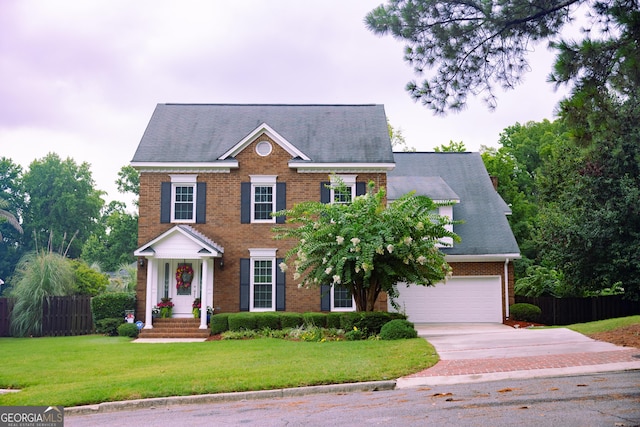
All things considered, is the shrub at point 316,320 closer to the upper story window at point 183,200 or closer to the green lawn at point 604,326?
the upper story window at point 183,200

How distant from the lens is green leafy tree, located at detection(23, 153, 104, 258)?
184ft

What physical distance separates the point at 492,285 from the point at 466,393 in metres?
16.0

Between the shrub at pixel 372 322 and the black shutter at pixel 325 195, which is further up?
the black shutter at pixel 325 195

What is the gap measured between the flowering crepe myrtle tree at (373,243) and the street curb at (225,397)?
6.59 metres

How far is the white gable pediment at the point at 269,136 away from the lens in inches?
905

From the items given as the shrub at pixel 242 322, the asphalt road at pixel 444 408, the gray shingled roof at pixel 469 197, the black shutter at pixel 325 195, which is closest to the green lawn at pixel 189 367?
the asphalt road at pixel 444 408

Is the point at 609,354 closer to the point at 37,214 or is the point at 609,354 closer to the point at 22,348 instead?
the point at 22,348

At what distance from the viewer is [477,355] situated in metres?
13.7

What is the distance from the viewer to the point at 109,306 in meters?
22.4

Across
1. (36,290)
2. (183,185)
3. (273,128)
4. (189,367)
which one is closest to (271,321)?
(183,185)

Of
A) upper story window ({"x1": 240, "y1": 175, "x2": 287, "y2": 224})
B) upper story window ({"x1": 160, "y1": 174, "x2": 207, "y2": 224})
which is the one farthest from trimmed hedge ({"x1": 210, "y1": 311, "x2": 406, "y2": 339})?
upper story window ({"x1": 160, "y1": 174, "x2": 207, "y2": 224})

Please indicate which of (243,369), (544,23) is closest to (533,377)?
(243,369)

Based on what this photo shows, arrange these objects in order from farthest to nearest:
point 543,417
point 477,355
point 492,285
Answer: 1. point 492,285
2. point 477,355
3. point 543,417

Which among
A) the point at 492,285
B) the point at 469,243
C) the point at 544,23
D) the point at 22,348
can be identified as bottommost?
the point at 22,348
